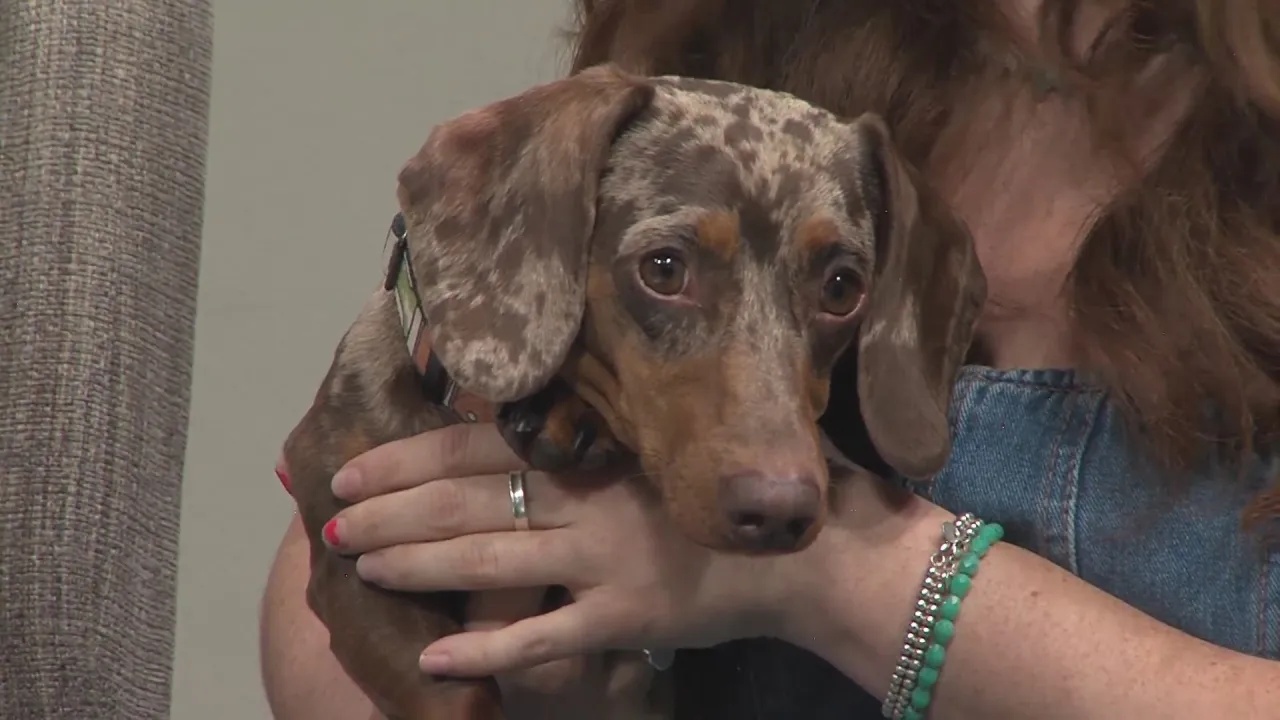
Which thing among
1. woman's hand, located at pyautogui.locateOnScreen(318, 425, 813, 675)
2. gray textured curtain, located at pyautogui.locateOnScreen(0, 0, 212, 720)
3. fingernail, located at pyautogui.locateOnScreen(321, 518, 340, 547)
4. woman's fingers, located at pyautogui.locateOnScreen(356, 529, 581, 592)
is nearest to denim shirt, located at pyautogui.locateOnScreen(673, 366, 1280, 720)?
woman's hand, located at pyautogui.locateOnScreen(318, 425, 813, 675)

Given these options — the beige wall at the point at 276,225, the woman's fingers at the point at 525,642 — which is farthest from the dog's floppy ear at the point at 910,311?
the beige wall at the point at 276,225

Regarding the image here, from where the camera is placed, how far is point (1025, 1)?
1402 millimetres

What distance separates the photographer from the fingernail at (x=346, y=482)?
1.14 m

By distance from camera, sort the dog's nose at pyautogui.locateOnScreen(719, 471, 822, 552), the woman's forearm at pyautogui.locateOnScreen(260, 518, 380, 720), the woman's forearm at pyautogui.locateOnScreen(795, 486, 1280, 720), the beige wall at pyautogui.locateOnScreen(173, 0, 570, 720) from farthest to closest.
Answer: the beige wall at pyautogui.locateOnScreen(173, 0, 570, 720) < the woman's forearm at pyautogui.locateOnScreen(260, 518, 380, 720) < the woman's forearm at pyautogui.locateOnScreen(795, 486, 1280, 720) < the dog's nose at pyautogui.locateOnScreen(719, 471, 822, 552)

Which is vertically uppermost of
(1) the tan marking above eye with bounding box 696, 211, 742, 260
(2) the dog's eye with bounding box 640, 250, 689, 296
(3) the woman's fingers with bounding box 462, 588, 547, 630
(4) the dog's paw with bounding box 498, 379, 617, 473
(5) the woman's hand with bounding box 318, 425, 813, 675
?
(1) the tan marking above eye with bounding box 696, 211, 742, 260

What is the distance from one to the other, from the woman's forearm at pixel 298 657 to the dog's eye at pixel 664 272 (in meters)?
0.48

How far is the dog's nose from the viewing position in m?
0.89

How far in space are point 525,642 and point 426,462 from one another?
19 cm

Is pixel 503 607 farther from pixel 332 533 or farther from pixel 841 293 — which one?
pixel 841 293

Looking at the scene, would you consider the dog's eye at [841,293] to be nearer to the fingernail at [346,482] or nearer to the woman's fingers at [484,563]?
the woman's fingers at [484,563]

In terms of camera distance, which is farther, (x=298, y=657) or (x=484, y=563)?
(x=298, y=657)

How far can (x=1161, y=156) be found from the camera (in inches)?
49.2

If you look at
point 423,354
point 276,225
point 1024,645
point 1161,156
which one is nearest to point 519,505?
point 423,354

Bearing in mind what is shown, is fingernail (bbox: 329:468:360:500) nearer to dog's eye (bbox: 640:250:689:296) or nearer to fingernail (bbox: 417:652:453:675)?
fingernail (bbox: 417:652:453:675)
